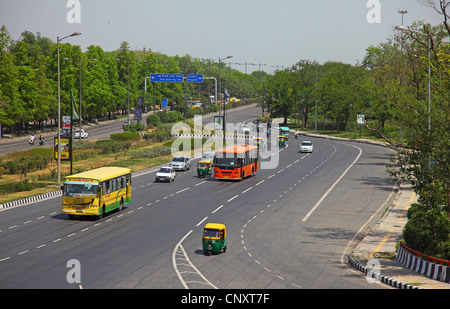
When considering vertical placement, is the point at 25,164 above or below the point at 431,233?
below

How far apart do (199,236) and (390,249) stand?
11.0m

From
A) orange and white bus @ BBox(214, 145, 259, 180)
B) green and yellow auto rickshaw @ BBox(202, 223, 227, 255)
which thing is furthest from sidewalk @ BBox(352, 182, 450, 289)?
orange and white bus @ BBox(214, 145, 259, 180)

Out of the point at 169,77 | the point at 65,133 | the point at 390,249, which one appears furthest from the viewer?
the point at 169,77

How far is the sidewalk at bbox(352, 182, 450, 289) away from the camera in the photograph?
997 inches

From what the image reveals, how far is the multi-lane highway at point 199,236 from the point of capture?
25.9 metres

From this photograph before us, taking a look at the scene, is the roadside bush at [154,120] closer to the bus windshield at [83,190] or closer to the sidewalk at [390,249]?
the sidewalk at [390,249]

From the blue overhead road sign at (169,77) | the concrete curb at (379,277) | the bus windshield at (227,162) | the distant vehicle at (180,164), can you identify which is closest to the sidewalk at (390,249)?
the concrete curb at (379,277)

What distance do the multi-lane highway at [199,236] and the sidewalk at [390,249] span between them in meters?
1.07

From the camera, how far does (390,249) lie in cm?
3269

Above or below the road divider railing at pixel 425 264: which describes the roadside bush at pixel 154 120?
above

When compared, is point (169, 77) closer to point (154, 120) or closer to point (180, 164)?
point (154, 120)

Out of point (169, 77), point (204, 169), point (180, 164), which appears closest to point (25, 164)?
point (180, 164)

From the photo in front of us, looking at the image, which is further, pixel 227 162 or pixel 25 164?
pixel 25 164

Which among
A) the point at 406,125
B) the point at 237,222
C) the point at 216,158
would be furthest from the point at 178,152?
the point at 406,125
